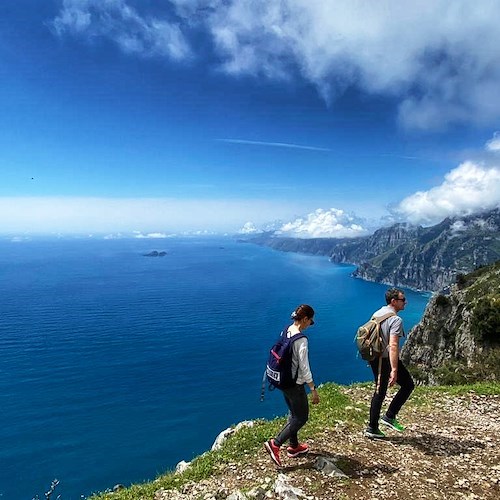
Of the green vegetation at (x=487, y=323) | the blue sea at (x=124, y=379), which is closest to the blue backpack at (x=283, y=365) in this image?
the green vegetation at (x=487, y=323)

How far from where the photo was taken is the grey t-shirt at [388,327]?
8.26 m

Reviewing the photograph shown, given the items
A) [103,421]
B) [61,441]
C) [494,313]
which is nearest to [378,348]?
[494,313]

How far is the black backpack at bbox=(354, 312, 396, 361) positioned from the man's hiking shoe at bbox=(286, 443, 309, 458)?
246 centimetres

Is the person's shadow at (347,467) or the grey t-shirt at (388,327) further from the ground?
the grey t-shirt at (388,327)

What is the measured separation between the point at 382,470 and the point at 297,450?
1848mm

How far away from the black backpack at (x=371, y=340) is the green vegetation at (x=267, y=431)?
288 cm

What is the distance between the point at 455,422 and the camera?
446 inches

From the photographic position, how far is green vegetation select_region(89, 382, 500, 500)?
8297mm

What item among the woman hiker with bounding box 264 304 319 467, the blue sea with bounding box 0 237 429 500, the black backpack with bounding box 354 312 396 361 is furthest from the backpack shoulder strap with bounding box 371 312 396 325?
the blue sea with bounding box 0 237 429 500

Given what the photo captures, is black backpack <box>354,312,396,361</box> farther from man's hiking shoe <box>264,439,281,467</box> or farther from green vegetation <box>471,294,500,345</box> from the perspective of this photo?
green vegetation <box>471,294,500,345</box>

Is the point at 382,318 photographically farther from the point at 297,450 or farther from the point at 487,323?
the point at 487,323

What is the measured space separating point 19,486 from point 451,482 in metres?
72.1

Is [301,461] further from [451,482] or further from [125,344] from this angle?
[125,344]

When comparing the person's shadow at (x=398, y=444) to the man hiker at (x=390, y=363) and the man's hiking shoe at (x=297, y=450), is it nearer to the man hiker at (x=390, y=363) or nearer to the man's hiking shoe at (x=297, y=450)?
the man's hiking shoe at (x=297, y=450)
